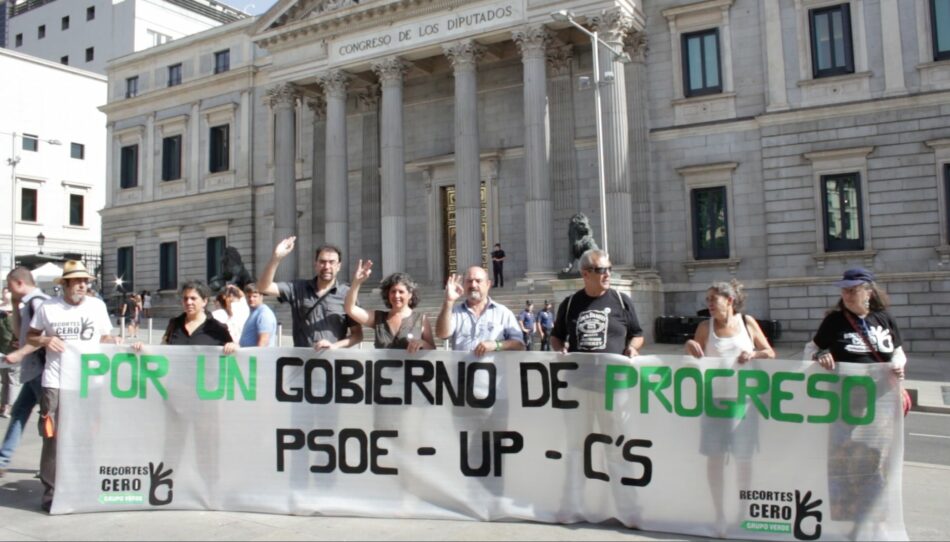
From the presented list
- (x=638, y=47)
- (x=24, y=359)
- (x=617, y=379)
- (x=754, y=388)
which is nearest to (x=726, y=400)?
(x=754, y=388)

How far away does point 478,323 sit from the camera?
6.67 metres

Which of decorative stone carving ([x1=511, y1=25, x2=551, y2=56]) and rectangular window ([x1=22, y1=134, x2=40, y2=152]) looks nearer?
decorative stone carving ([x1=511, y1=25, x2=551, y2=56])

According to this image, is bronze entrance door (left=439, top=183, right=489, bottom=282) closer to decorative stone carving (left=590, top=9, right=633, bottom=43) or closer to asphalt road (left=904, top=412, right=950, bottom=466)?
decorative stone carving (left=590, top=9, right=633, bottom=43)

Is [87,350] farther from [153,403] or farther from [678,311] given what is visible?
[678,311]

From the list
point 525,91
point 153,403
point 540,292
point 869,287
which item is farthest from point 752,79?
point 153,403

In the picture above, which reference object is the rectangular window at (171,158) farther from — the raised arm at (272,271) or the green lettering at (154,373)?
the raised arm at (272,271)

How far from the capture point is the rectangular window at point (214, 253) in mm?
39844

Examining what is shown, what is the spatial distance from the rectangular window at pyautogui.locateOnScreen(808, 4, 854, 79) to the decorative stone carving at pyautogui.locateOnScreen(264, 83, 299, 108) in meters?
20.3

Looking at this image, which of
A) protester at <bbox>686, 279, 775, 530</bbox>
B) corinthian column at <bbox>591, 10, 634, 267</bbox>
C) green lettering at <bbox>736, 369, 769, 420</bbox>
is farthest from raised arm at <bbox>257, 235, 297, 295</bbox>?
corinthian column at <bbox>591, 10, 634, 267</bbox>

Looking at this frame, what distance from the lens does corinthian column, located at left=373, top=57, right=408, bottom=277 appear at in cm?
2961

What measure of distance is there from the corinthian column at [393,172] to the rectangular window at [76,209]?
115 ft

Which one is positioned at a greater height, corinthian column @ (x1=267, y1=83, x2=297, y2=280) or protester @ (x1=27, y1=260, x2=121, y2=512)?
corinthian column @ (x1=267, y1=83, x2=297, y2=280)

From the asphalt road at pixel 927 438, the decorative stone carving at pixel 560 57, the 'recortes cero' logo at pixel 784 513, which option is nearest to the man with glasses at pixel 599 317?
the 'recortes cero' logo at pixel 784 513

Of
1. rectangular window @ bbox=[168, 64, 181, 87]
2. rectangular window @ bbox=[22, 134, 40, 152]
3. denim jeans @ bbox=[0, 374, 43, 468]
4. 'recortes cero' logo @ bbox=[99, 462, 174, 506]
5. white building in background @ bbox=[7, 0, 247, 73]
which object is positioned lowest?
'recortes cero' logo @ bbox=[99, 462, 174, 506]
